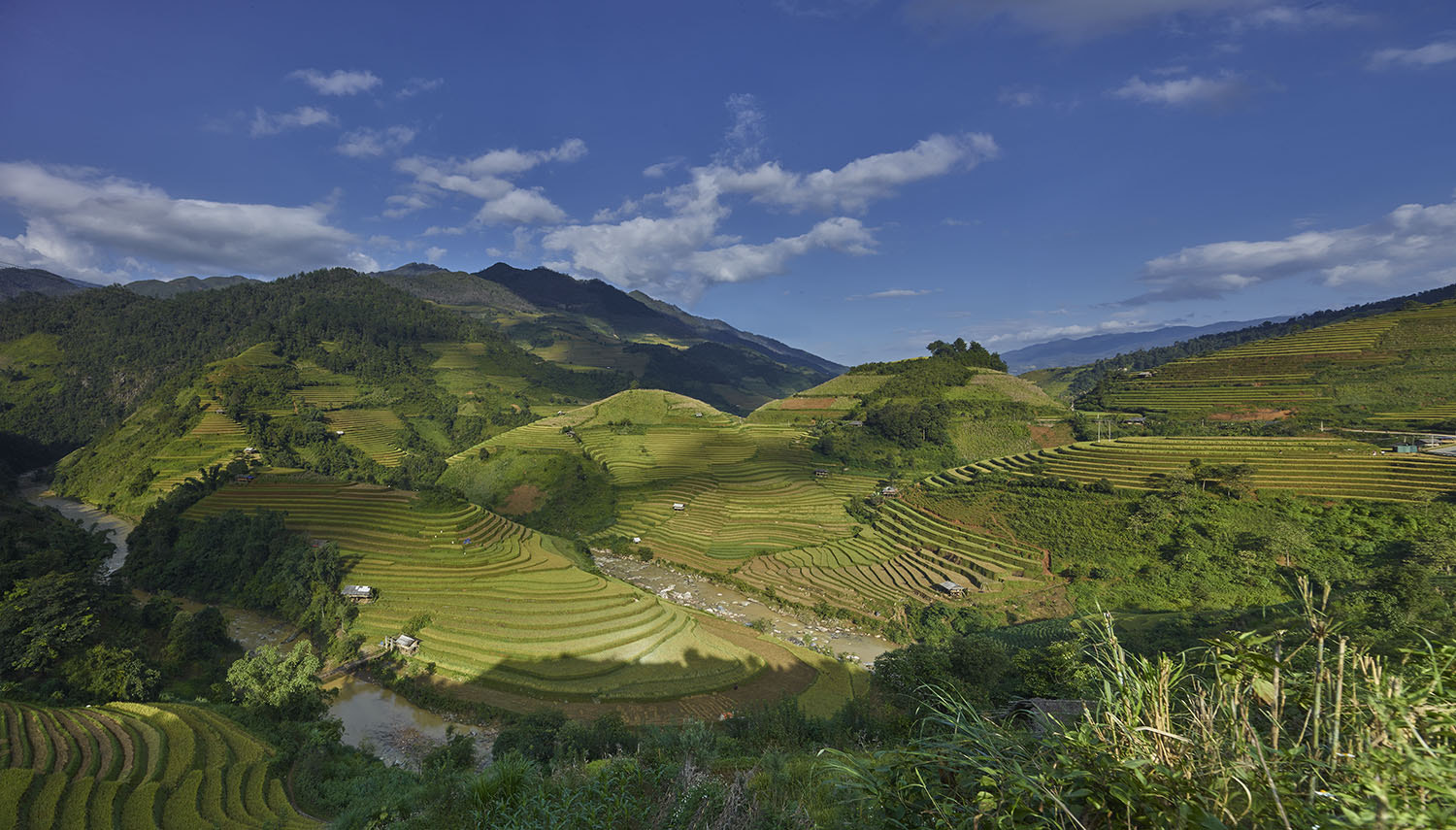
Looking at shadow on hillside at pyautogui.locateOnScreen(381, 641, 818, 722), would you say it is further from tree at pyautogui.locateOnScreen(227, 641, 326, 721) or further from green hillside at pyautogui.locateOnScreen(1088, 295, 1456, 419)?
green hillside at pyautogui.locateOnScreen(1088, 295, 1456, 419)

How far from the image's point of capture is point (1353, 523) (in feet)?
77.8

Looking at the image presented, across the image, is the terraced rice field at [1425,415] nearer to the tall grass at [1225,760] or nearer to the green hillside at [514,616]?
the green hillside at [514,616]

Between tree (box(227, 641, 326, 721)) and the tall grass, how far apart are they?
2450cm

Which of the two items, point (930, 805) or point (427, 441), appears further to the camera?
point (427, 441)

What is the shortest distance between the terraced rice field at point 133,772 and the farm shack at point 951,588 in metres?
28.7

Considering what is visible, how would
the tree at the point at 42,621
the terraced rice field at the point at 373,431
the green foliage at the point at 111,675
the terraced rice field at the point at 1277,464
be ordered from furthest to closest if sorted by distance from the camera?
the terraced rice field at the point at 373,431 → the terraced rice field at the point at 1277,464 → the tree at the point at 42,621 → the green foliage at the point at 111,675

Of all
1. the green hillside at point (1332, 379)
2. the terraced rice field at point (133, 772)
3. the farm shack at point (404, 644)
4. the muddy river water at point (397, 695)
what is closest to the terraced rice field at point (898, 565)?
the muddy river water at point (397, 695)

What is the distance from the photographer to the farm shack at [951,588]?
29430mm

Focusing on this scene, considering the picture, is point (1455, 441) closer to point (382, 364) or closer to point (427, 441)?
point (427, 441)

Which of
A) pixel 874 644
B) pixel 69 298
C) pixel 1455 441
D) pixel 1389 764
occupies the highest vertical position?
pixel 69 298

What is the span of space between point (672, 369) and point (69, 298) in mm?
129943

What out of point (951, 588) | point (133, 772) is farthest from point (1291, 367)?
point (133, 772)

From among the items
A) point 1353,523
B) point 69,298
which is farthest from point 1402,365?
point 69,298

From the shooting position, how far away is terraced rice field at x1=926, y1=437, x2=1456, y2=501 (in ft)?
83.3
